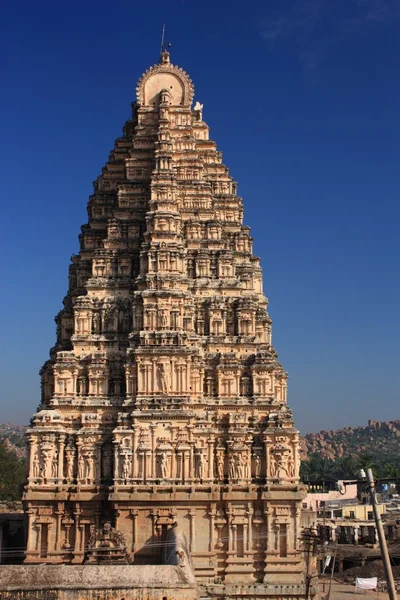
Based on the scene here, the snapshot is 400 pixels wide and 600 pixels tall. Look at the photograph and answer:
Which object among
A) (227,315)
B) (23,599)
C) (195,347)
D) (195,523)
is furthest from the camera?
(227,315)

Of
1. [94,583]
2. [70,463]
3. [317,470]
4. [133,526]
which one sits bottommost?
[94,583]

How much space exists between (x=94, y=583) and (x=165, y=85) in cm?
2545

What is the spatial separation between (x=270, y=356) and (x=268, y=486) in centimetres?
507

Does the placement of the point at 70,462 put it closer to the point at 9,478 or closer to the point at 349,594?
the point at 349,594

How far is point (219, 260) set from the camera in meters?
31.2

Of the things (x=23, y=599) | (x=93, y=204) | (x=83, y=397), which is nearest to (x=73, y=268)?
(x=93, y=204)

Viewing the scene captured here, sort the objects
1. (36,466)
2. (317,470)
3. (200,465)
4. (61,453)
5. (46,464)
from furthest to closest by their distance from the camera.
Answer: (317,470)
(61,453)
(36,466)
(46,464)
(200,465)

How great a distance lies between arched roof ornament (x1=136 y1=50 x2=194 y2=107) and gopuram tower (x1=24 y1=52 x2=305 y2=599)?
3834mm

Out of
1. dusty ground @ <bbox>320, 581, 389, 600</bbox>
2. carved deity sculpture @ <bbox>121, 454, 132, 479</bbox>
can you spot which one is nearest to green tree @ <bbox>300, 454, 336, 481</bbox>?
dusty ground @ <bbox>320, 581, 389, 600</bbox>

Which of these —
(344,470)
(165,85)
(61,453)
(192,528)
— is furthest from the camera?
(344,470)

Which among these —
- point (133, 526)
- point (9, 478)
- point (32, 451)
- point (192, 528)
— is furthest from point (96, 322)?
point (9, 478)

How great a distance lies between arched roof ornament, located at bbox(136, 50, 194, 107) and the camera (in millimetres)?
35781

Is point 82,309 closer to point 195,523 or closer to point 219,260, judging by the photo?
point 219,260

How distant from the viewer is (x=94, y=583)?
17453mm
